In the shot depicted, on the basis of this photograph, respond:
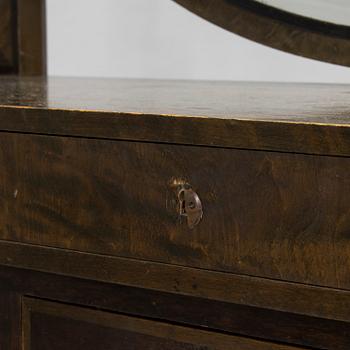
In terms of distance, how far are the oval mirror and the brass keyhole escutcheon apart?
373 millimetres

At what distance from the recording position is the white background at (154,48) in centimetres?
118

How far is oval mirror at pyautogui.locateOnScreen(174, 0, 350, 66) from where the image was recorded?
89 cm

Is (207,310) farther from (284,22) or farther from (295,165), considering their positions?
(284,22)

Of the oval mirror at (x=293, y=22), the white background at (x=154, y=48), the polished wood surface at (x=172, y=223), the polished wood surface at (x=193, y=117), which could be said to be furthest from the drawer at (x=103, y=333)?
the white background at (x=154, y=48)

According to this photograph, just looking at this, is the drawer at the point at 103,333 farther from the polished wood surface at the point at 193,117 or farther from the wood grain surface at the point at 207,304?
the polished wood surface at the point at 193,117

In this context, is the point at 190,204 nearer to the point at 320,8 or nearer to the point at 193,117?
the point at 193,117

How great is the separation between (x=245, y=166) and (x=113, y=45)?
2.42 ft

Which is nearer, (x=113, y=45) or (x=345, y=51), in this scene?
(x=345, y=51)

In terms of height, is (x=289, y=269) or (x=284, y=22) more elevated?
(x=284, y=22)

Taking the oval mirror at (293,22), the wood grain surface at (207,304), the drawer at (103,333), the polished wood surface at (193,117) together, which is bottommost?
the drawer at (103,333)

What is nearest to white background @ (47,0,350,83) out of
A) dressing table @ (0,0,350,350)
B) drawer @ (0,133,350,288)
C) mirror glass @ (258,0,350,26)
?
mirror glass @ (258,0,350,26)

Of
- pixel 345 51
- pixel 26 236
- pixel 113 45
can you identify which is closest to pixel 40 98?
pixel 26 236

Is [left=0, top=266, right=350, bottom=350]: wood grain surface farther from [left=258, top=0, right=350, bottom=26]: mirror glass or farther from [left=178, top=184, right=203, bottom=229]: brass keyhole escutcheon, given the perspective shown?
[left=258, top=0, right=350, bottom=26]: mirror glass

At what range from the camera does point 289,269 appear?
57cm
